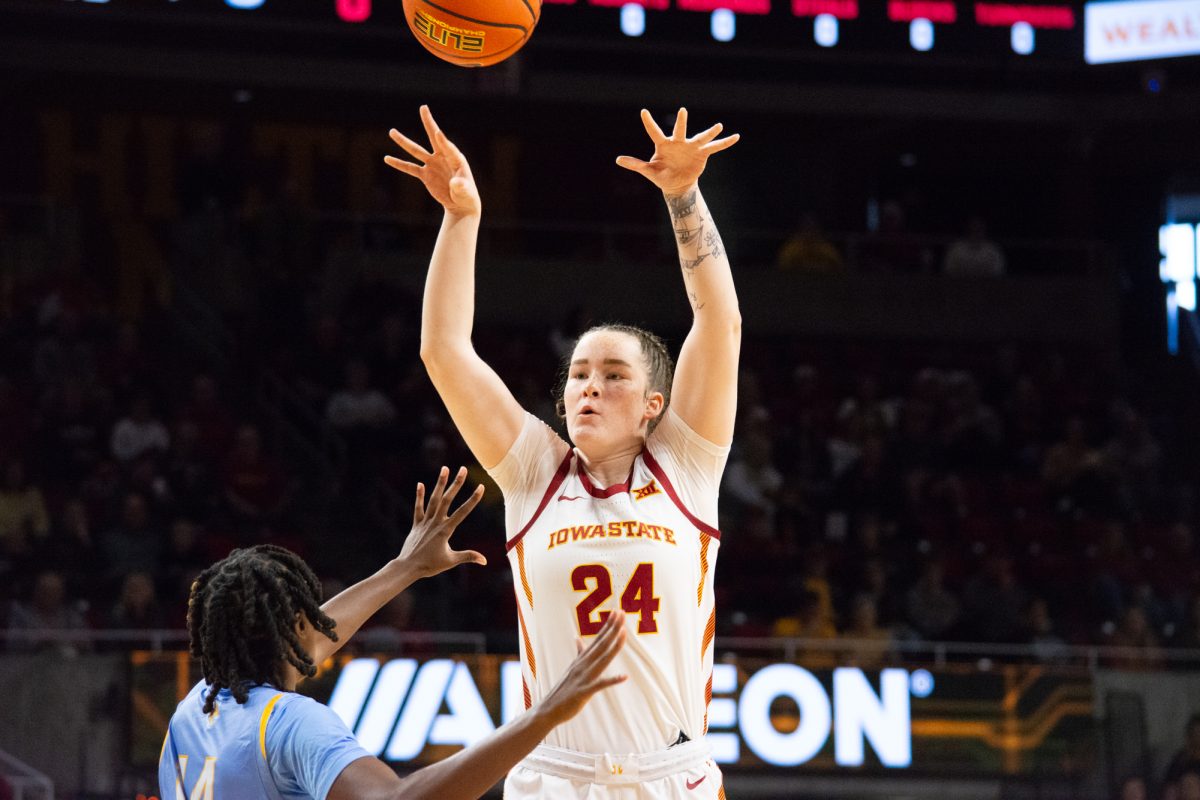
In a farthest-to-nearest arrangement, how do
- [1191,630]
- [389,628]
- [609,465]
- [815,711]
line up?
[1191,630] → [389,628] → [815,711] → [609,465]

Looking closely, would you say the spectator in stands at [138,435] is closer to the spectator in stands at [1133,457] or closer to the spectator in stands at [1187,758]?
the spectator in stands at [1187,758]

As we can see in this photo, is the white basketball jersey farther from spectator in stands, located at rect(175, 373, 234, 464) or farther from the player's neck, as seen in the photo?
spectator in stands, located at rect(175, 373, 234, 464)

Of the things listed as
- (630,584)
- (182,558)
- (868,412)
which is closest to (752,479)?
(868,412)

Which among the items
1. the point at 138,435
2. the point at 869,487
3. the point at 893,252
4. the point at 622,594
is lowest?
the point at 622,594

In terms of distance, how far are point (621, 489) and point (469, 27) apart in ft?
5.94

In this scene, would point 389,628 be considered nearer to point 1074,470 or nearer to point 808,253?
point 1074,470

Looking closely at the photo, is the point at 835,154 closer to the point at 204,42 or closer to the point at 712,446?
the point at 204,42

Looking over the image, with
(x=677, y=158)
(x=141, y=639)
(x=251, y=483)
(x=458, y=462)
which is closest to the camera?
(x=677, y=158)

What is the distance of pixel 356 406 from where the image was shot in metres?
14.0

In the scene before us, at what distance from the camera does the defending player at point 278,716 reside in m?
3.05

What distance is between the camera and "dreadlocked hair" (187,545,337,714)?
3.51 m

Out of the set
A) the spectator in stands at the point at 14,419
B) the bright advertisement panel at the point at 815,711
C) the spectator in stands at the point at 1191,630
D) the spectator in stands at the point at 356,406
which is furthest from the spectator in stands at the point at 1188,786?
the spectator in stands at the point at 14,419

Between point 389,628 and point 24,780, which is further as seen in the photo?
point 389,628

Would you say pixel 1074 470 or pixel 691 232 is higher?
pixel 1074 470
